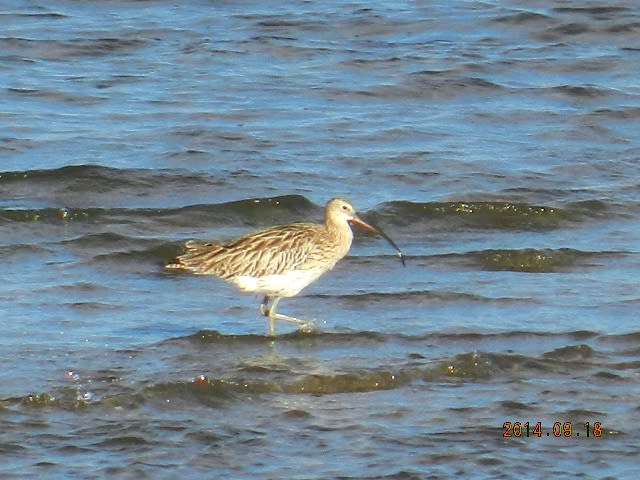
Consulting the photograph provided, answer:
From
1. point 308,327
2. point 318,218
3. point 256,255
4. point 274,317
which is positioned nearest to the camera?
point 308,327

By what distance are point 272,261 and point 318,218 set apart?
3181 mm

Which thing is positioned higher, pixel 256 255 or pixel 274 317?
pixel 256 255

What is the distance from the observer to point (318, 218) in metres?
15.2

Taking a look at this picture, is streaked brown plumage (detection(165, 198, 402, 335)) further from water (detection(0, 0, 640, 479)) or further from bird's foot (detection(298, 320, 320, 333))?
water (detection(0, 0, 640, 479))

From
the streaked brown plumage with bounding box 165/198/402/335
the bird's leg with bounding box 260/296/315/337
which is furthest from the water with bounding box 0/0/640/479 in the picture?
the streaked brown plumage with bounding box 165/198/402/335

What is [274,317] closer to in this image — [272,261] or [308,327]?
[308,327]

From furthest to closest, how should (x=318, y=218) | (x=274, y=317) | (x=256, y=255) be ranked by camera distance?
(x=318, y=218)
(x=256, y=255)
(x=274, y=317)

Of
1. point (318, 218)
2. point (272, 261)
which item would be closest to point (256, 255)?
point (272, 261)

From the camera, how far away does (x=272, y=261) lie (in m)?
12.0

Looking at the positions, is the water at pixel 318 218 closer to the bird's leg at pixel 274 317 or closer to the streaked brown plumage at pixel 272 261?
the bird's leg at pixel 274 317

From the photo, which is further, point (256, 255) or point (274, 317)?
point (256, 255)

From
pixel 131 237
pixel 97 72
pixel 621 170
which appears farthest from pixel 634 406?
pixel 97 72

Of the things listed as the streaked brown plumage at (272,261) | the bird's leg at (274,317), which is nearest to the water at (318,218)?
the bird's leg at (274,317)

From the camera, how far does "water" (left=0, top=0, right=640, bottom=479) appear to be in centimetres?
957
